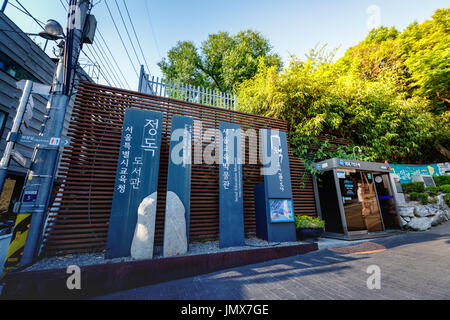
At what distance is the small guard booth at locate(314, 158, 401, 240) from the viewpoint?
6273 mm

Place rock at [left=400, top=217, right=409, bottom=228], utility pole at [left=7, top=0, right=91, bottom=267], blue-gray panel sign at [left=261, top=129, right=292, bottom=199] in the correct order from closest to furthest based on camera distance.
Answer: utility pole at [left=7, top=0, right=91, bottom=267] → blue-gray panel sign at [left=261, top=129, right=292, bottom=199] → rock at [left=400, top=217, right=409, bottom=228]

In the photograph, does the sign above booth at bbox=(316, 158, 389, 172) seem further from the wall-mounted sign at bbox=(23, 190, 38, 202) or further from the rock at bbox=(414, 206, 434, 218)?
the wall-mounted sign at bbox=(23, 190, 38, 202)

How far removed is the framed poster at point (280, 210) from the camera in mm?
5378

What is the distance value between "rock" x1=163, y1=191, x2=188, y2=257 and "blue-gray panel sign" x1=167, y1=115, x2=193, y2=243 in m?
0.16

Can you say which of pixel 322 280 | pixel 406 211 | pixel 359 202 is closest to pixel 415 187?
pixel 406 211

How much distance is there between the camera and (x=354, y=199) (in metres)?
6.61

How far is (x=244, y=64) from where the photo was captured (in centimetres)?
1579

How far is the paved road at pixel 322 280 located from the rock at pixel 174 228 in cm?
66

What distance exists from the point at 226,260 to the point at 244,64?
1630 cm

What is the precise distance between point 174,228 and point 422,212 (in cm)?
1042

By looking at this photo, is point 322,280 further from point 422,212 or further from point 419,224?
point 422,212

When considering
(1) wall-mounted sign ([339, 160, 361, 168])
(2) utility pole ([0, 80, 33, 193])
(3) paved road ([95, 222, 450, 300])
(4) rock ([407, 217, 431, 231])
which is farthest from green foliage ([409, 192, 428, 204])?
(2) utility pole ([0, 80, 33, 193])

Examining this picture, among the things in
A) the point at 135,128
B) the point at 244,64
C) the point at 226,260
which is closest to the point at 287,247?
the point at 226,260
